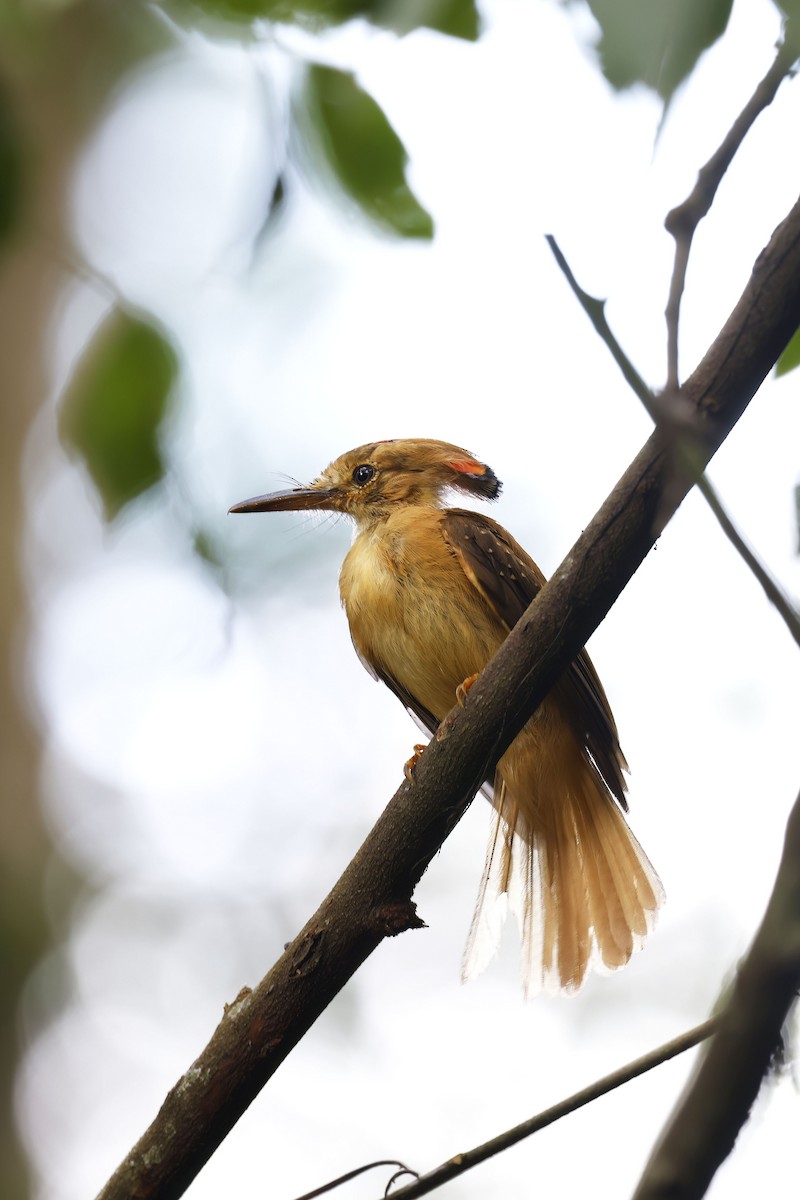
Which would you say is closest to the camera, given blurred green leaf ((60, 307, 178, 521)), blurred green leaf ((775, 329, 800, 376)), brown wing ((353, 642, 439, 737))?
blurred green leaf ((775, 329, 800, 376))

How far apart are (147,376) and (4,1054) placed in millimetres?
4668

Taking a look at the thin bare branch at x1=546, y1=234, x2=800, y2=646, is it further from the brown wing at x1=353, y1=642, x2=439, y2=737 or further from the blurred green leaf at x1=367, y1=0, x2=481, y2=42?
the brown wing at x1=353, y1=642, x2=439, y2=737

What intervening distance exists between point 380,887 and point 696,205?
1.14 meters

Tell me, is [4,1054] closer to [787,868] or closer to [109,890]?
[109,890]

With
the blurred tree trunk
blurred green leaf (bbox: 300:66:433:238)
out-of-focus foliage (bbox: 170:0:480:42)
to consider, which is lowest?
the blurred tree trunk

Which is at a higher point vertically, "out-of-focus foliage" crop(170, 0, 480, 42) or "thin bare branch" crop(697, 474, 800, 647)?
"out-of-focus foliage" crop(170, 0, 480, 42)

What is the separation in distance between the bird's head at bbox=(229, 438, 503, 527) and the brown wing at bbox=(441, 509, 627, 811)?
0.55m

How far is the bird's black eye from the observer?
391 cm

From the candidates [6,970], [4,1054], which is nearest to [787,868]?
[4,1054]

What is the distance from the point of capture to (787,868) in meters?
0.92

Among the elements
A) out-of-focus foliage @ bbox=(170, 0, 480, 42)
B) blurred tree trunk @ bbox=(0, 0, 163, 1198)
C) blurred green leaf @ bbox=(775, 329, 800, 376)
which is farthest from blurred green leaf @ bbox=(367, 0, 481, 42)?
blurred tree trunk @ bbox=(0, 0, 163, 1198)

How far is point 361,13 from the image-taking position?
1.31 metres

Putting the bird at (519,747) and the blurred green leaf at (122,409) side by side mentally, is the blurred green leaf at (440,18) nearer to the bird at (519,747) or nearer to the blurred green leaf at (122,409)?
the blurred green leaf at (122,409)

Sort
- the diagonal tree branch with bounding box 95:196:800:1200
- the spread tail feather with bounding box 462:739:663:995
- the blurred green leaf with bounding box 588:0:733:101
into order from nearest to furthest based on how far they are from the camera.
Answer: the blurred green leaf with bounding box 588:0:733:101, the diagonal tree branch with bounding box 95:196:800:1200, the spread tail feather with bounding box 462:739:663:995
